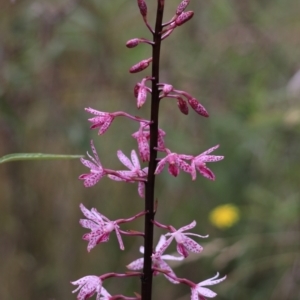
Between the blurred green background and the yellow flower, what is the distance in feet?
0.37

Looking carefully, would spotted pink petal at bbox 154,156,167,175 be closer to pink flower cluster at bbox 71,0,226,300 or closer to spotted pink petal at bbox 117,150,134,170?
pink flower cluster at bbox 71,0,226,300

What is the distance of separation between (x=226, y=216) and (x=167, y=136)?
1.88ft

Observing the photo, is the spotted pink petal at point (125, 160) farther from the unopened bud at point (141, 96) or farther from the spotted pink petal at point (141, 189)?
the unopened bud at point (141, 96)

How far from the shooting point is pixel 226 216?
334cm

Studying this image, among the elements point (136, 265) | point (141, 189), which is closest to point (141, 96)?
point (141, 189)

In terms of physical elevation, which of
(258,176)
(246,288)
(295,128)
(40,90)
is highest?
(40,90)

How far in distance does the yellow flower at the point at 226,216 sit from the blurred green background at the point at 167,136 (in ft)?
0.37

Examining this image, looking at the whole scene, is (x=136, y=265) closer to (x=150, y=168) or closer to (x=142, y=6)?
(x=150, y=168)

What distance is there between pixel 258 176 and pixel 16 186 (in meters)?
1.54

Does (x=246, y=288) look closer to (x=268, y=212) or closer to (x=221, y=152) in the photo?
(x=268, y=212)

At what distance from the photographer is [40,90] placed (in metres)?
3.20

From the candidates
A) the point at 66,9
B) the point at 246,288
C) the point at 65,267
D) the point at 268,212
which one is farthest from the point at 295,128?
the point at 65,267

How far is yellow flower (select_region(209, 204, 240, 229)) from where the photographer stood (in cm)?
333

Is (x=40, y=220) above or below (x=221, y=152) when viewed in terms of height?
below
